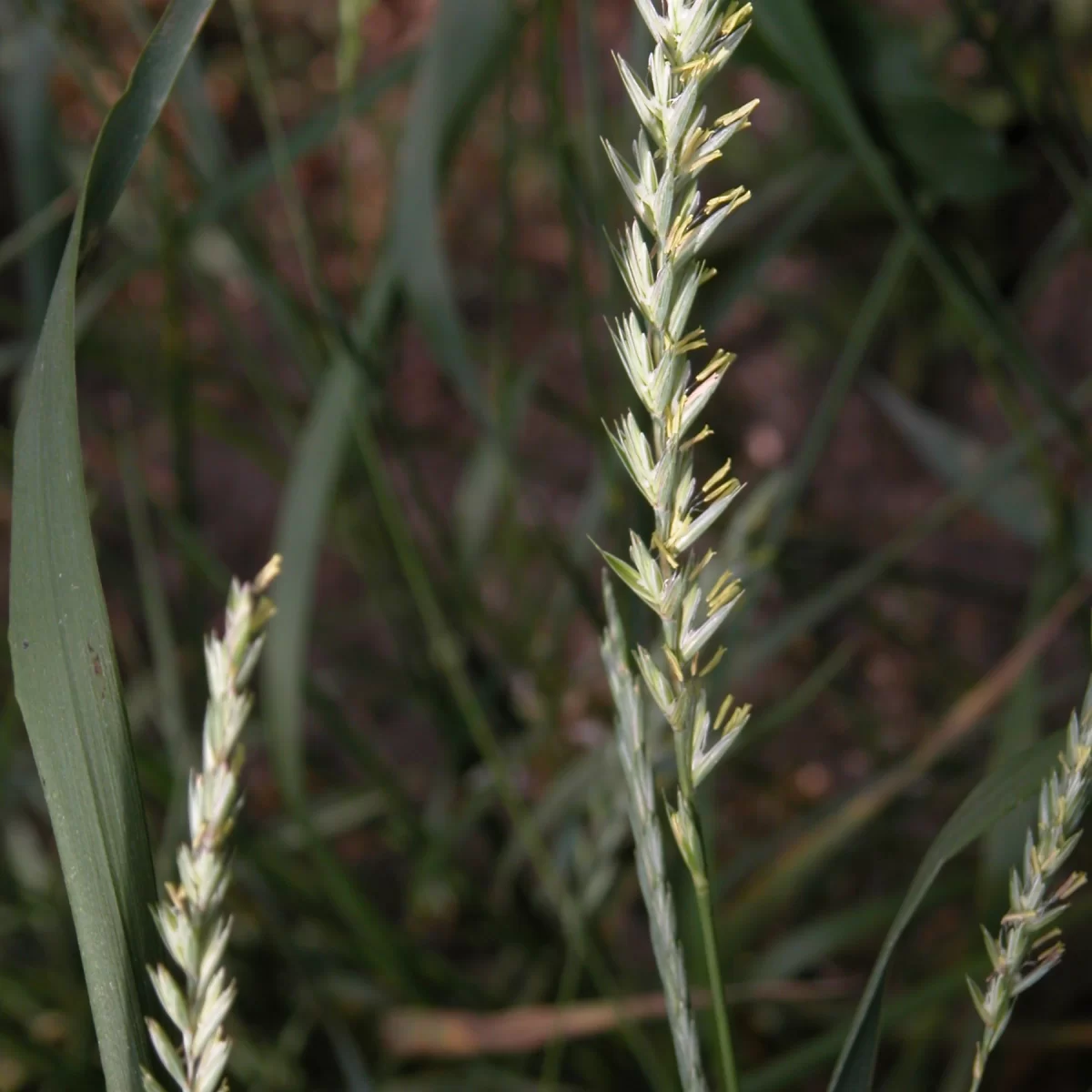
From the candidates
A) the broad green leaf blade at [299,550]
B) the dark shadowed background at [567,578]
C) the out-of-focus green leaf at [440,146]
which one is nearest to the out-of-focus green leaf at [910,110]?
the dark shadowed background at [567,578]

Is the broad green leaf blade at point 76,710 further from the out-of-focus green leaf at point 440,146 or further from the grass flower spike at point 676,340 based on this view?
the out-of-focus green leaf at point 440,146

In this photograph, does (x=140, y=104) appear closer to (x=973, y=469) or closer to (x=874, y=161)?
(x=874, y=161)

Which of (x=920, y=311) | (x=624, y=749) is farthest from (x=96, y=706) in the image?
(x=920, y=311)

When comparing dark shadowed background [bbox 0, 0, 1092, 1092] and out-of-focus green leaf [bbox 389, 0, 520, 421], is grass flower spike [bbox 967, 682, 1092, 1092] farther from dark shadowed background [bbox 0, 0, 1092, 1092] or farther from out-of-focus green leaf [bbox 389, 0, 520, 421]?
out-of-focus green leaf [bbox 389, 0, 520, 421]

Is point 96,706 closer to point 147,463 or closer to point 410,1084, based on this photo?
point 410,1084

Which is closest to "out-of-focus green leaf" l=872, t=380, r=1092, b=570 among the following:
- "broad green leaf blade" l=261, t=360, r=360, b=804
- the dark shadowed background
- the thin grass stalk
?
the dark shadowed background
